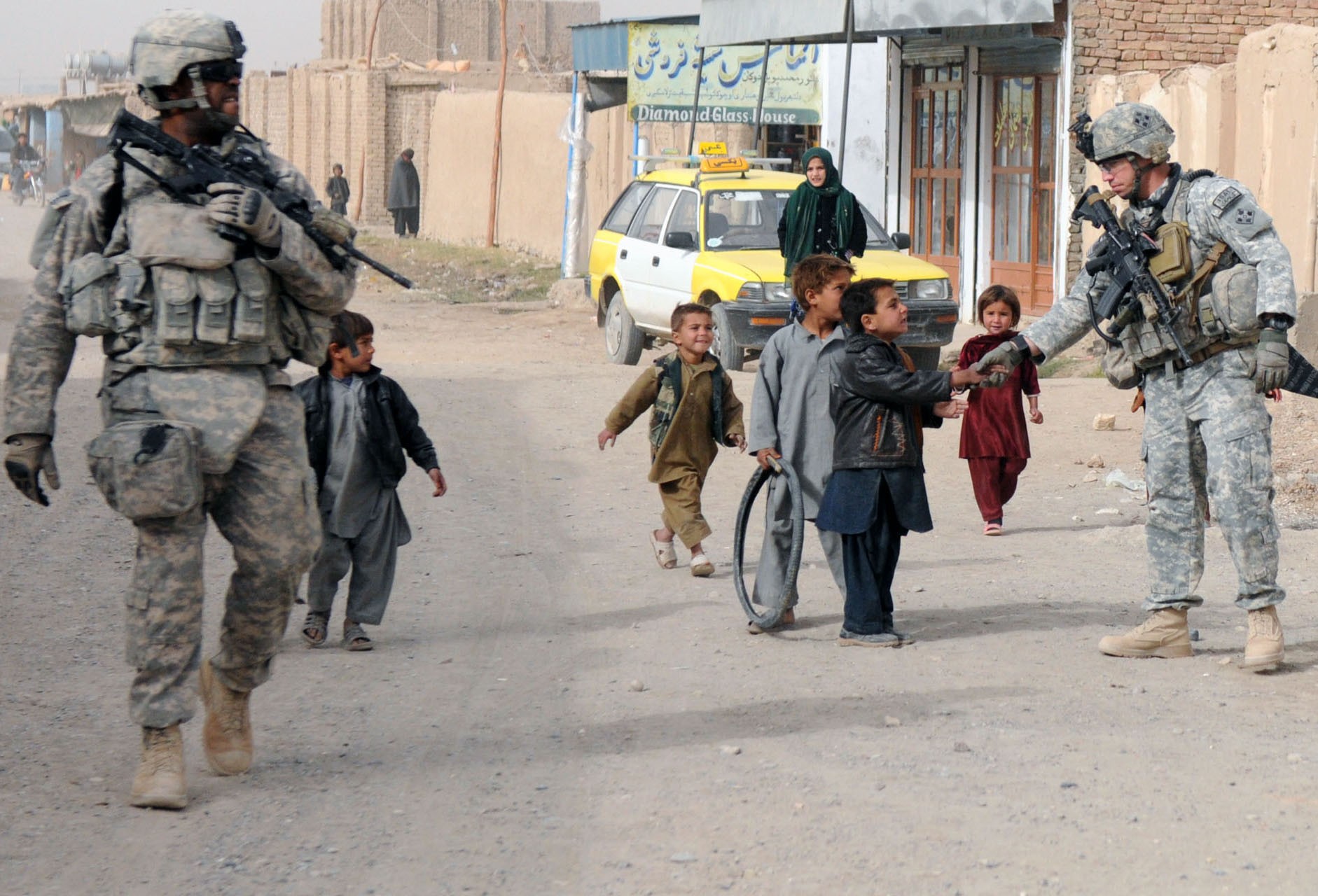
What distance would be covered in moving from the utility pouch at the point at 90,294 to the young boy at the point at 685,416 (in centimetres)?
338

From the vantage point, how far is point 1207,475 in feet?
18.8

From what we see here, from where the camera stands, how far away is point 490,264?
29.5 m

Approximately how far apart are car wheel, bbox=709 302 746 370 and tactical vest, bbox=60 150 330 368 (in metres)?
9.36

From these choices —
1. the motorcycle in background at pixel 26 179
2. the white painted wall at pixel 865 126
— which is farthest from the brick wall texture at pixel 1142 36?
the motorcycle in background at pixel 26 179

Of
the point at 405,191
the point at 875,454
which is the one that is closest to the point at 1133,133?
the point at 875,454

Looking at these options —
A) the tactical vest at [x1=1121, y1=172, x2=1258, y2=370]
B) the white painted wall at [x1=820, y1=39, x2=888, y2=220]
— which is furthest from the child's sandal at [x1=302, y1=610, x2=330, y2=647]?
the white painted wall at [x1=820, y1=39, x2=888, y2=220]

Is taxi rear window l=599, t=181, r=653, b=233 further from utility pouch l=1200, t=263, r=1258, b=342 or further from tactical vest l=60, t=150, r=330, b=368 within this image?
tactical vest l=60, t=150, r=330, b=368

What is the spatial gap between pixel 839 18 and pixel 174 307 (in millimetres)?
12636

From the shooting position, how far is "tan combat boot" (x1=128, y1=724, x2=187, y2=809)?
429cm

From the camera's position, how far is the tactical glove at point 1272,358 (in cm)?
544

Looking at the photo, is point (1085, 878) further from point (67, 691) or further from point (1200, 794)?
point (67, 691)

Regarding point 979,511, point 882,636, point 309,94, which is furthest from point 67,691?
point 309,94

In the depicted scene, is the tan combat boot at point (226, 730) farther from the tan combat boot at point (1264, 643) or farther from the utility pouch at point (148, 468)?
the tan combat boot at point (1264, 643)

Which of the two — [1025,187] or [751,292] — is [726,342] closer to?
[751,292]
